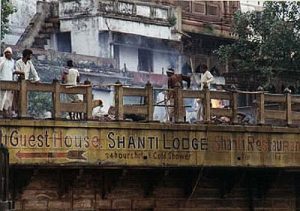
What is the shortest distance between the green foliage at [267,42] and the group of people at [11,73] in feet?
48.9

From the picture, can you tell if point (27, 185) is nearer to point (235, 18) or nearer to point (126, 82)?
point (126, 82)

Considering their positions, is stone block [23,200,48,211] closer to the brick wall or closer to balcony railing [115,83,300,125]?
the brick wall

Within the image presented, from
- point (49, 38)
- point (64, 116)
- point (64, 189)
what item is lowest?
point (64, 189)

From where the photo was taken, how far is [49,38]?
33.9 m

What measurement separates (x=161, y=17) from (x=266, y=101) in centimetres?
1559

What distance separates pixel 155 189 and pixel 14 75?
11.8 feet

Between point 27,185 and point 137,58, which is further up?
point 137,58

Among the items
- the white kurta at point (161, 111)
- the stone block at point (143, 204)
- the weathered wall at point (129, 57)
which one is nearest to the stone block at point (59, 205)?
the stone block at point (143, 204)

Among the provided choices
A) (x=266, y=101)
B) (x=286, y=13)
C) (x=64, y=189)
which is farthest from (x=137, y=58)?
(x=64, y=189)

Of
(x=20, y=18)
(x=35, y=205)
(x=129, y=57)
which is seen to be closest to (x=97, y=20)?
(x=129, y=57)

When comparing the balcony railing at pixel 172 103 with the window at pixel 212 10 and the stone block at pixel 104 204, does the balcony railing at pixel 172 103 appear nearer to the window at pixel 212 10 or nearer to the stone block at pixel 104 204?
the stone block at pixel 104 204

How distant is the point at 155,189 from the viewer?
60.3 feet

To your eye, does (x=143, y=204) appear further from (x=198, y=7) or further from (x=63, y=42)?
(x=198, y=7)

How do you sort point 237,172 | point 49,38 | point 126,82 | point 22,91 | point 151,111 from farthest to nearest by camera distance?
point 49,38, point 126,82, point 237,172, point 151,111, point 22,91
